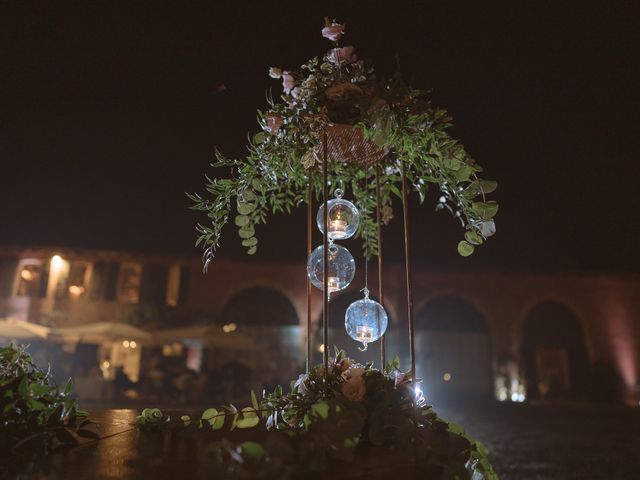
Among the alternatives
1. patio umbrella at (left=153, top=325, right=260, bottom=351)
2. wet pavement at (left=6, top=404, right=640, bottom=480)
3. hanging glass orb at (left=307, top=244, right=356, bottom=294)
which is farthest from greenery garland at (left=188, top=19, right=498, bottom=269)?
patio umbrella at (left=153, top=325, right=260, bottom=351)

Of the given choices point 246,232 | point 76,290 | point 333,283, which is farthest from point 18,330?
point 333,283

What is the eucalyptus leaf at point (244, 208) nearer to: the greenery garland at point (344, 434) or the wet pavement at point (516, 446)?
the greenery garland at point (344, 434)

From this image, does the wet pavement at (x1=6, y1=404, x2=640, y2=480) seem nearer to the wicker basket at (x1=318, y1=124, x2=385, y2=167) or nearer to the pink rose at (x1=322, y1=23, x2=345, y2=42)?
the wicker basket at (x1=318, y1=124, x2=385, y2=167)

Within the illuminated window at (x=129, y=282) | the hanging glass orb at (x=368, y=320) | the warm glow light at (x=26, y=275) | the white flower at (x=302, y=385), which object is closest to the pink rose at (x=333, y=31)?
the hanging glass orb at (x=368, y=320)

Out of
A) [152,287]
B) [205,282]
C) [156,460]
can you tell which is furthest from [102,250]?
[156,460]

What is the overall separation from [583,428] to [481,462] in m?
10.7

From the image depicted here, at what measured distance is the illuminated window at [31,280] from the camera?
16906 mm

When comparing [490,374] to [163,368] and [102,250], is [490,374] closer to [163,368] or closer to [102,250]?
[163,368]

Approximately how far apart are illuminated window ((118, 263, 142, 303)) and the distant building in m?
0.03

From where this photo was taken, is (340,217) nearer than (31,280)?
Yes

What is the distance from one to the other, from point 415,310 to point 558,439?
8.37m

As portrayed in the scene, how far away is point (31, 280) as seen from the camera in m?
17.0

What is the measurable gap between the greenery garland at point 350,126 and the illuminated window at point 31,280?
54.0 ft

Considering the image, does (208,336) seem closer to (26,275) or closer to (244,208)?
(26,275)
